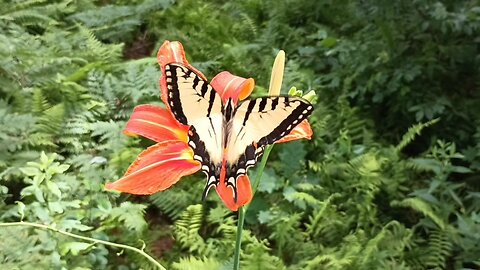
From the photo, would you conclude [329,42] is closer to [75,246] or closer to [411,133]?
[411,133]

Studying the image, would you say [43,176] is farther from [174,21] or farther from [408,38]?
[174,21]

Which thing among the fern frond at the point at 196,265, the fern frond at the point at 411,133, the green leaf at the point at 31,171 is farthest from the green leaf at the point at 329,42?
the green leaf at the point at 31,171

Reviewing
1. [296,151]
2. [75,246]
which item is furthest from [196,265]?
[296,151]

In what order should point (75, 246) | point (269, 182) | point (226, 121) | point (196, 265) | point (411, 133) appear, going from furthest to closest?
point (411, 133), point (269, 182), point (196, 265), point (75, 246), point (226, 121)

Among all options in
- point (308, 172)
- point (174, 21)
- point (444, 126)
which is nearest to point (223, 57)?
point (174, 21)

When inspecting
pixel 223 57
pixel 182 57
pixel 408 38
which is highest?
pixel 182 57

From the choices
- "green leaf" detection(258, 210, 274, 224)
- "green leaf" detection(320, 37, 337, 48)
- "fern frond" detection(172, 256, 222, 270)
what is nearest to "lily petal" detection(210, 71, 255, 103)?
"fern frond" detection(172, 256, 222, 270)

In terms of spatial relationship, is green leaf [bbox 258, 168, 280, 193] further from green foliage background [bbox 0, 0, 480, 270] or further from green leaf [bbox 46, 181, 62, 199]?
green leaf [bbox 46, 181, 62, 199]
